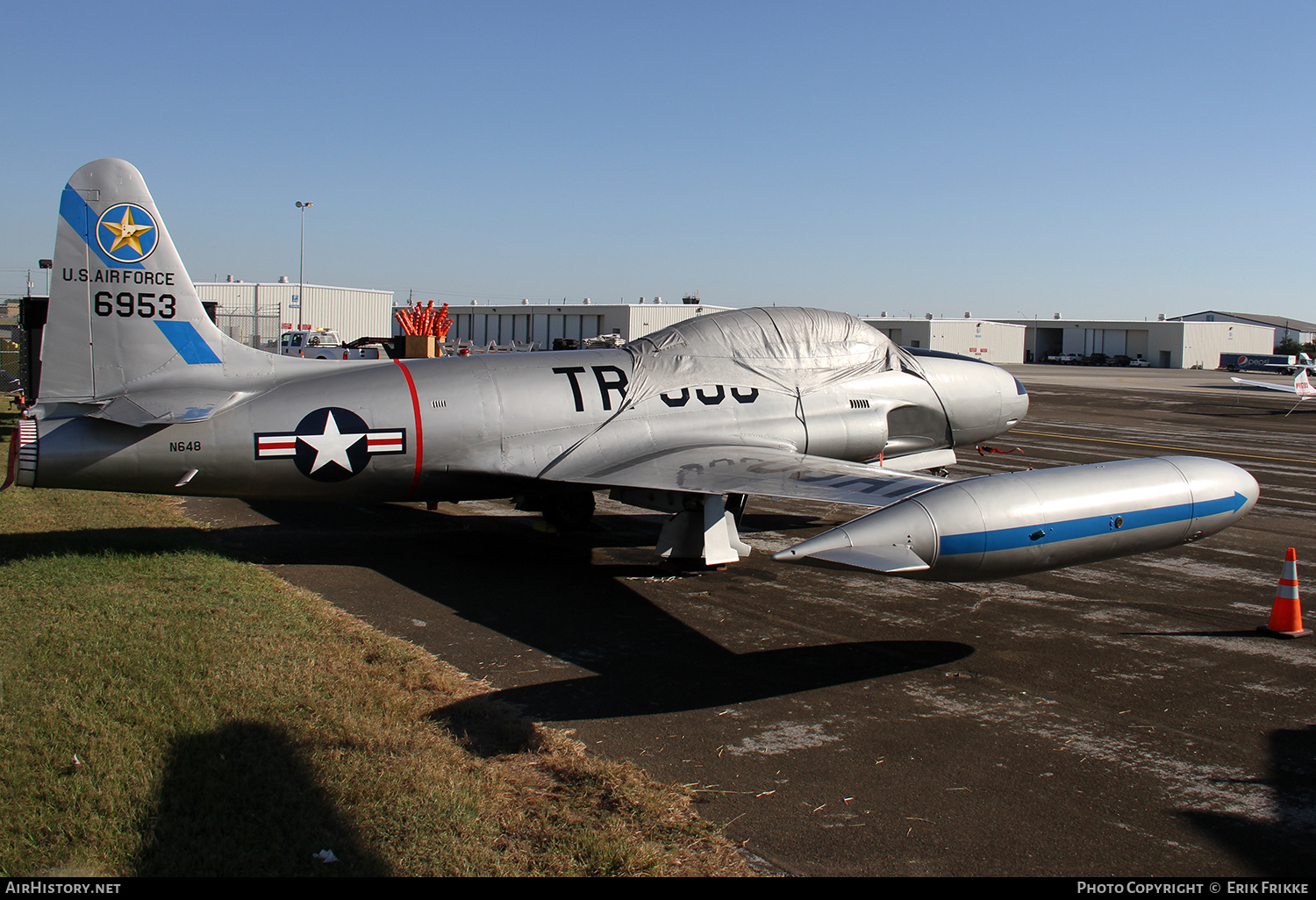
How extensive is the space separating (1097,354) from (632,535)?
335 feet

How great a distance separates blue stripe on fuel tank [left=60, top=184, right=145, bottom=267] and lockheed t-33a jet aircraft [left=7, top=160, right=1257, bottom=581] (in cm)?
4

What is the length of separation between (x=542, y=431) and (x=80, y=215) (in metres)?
5.30

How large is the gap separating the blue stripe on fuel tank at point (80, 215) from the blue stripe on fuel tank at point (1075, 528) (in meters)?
8.86

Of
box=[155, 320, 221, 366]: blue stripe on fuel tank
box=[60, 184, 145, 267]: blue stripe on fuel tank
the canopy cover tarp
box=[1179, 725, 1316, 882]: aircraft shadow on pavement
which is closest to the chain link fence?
box=[155, 320, 221, 366]: blue stripe on fuel tank

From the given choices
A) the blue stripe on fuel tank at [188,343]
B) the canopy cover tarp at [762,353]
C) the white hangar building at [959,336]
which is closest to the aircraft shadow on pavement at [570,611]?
the canopy cover tarp at [762,353]

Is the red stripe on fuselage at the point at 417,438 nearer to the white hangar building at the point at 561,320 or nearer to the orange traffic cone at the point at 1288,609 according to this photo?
the orange traffic cone at the point at 1288,609

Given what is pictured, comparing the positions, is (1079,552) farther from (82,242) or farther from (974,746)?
(82,242)

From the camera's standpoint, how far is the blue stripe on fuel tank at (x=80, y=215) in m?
9.30

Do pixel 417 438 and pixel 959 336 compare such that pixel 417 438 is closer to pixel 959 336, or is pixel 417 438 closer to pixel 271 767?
pixel 271 767

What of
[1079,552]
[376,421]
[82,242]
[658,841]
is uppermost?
[82,242]

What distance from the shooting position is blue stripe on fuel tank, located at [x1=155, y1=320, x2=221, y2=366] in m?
9.84

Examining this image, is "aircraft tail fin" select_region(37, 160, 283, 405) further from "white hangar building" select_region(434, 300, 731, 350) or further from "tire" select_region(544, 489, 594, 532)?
→ "white hangar building" select_region(434, 300, 731, 350)

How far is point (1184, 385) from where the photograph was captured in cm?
5675

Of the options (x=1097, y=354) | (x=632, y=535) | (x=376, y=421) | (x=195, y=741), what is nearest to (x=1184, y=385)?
(x=1097, y=354)
